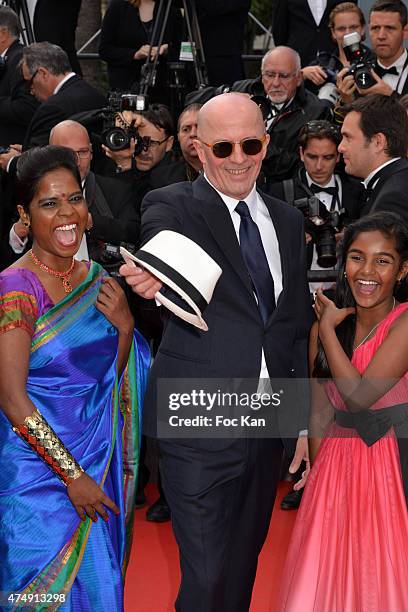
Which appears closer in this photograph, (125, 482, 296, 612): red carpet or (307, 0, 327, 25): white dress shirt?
(125, 482, 296, 612): red carpet

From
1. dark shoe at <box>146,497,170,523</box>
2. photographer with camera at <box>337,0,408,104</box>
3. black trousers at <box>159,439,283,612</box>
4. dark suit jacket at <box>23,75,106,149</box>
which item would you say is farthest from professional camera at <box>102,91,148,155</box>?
black trousers at <box>159,439,283,612</box>

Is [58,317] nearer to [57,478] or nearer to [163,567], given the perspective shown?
[57,478]

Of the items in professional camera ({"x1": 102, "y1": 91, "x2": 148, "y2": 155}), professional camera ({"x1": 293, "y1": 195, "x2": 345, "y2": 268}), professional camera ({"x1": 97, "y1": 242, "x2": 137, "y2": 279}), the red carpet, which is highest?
professional camera ({"x1": 102, "y1": 91, "x2": 148, "y2": 155})

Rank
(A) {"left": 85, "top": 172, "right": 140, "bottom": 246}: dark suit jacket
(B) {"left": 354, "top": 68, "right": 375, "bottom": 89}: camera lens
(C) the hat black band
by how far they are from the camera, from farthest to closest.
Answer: (B) {"left": 354, "top": 68, "right": 375, "bottom": 89}: camera lens
(A) {"left": 85, "top": 172, "right": 140, "bottom": 246}: dark suit jacket
(C) the hat black band

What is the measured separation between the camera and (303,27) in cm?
717

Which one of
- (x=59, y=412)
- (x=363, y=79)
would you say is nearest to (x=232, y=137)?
(x=59, y=412)

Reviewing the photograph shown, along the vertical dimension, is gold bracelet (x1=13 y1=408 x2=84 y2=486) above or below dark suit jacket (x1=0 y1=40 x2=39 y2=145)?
below

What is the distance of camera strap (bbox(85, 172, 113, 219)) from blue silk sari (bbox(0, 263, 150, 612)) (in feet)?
5.70

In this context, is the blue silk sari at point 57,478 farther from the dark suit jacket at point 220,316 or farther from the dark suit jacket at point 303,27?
the dark suit jacket at point 303,27

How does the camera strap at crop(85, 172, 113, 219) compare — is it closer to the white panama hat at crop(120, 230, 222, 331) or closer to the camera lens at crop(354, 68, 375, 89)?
the camera lens at crop(354, 68, 375, 89)

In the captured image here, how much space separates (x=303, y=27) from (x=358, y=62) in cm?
171

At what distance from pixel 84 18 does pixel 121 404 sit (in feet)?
26.4

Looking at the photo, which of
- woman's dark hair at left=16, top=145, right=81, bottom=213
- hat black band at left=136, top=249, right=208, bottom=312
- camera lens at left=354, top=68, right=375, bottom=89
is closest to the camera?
hat black band at left=136, top=249, right=208, bottom=312

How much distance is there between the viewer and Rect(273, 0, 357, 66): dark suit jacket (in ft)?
23.2
